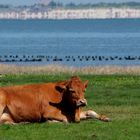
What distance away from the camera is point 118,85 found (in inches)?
1230

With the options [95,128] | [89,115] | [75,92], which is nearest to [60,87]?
[75,92]

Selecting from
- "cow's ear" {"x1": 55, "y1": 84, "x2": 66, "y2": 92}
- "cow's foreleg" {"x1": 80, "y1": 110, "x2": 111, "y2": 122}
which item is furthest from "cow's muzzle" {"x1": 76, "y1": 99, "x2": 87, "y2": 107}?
"cow's foreleg" {"x1": 80, "y1": 110, "x2": 111, "y2": 122}

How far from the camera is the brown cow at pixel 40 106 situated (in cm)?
1733

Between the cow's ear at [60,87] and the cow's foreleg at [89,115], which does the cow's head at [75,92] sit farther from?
the cow's foreleg at [89,115]

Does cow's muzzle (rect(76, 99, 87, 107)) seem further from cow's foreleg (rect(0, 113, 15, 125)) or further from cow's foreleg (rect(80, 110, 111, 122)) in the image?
cow's foreleg (rect(0, 113, 15, 125))

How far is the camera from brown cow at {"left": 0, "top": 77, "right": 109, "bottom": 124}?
56.8 feet

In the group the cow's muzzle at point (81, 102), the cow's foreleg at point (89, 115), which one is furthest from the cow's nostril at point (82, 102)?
the cow's foreleg at point (89, 115)

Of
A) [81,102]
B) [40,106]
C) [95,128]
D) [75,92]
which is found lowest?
[95,128]

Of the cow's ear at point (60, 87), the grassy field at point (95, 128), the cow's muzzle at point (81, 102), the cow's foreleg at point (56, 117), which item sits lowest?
the grassy field at point (95, 128)

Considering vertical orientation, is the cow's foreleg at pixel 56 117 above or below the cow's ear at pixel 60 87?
below

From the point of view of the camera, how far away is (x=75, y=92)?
16906mm

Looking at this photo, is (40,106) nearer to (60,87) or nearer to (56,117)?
(56,117)

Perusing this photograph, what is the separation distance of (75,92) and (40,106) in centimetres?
93

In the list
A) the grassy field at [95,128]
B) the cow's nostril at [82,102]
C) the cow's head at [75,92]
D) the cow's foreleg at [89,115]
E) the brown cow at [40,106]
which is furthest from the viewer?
the cow's foreleg at [89,115]
